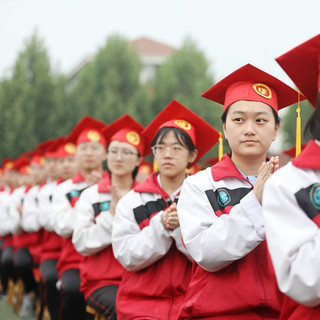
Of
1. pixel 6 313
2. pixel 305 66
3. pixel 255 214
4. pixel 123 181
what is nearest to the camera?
pixel 305 66

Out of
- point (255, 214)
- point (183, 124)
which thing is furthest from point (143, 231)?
point (255, 214)

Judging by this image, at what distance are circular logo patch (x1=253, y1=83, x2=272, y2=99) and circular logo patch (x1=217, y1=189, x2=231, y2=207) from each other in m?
0.62

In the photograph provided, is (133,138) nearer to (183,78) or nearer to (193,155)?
(193,155)

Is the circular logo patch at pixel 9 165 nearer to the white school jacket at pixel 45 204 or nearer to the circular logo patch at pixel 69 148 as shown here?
the white school jacket at pixel 45 204

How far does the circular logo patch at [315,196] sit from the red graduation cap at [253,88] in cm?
102

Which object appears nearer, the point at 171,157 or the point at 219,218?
the point at 219,218

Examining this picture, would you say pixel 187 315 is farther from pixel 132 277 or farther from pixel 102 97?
pixel 102 97

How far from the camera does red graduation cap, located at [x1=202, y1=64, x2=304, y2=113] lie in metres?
3.00

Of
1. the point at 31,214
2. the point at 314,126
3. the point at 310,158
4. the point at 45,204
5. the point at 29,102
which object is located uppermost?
the point at 29,102

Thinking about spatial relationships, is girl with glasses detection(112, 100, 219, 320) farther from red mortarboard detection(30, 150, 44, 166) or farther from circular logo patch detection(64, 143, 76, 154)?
red mortarboard detection(30, 150, 44, 166)

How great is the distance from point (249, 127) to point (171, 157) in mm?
1162

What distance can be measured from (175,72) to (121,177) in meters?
20.5

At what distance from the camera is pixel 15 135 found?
887 inches

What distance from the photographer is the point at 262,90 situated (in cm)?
304
